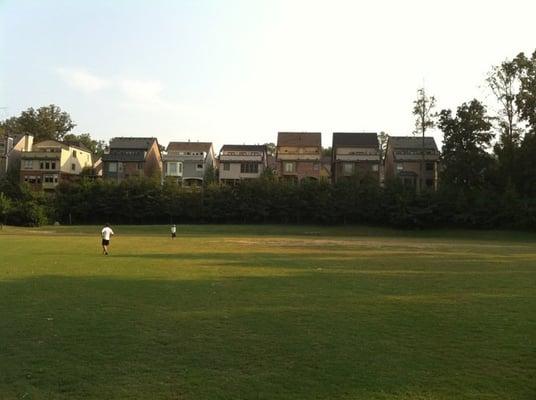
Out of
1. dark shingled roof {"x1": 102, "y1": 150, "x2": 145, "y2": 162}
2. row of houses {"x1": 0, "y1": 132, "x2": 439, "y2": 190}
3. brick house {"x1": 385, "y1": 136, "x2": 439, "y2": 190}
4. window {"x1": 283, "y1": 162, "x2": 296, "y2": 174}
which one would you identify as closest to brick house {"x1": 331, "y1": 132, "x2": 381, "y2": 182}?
row of houses {"x1": 0, "y1": 132, "x2": 439, "y2": 190}

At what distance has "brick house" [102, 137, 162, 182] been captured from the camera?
98062mm

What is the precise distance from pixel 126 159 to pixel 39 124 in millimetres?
36320

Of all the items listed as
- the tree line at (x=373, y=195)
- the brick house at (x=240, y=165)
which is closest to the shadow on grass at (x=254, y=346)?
the tree line at (x=373, y=195)

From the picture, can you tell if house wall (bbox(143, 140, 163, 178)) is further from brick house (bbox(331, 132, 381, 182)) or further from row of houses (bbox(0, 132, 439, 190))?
brick house (bbox(331, 132, 381, 182))

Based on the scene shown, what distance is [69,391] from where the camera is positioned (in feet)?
22.7

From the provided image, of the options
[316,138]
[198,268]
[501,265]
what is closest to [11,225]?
[316,138]

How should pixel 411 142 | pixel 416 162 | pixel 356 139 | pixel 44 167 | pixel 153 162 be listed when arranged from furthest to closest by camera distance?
pixel 153 162 < pixel 356 139 < pixel 44 167 < pixel 411 142 < pixel 416 162

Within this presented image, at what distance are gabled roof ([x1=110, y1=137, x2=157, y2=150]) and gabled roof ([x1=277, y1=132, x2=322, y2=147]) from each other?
2394cm

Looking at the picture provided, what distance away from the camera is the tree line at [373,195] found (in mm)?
72188

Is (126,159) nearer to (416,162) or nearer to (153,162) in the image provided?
(153,162)

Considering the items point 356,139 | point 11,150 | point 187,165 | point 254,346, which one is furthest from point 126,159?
point 254,346

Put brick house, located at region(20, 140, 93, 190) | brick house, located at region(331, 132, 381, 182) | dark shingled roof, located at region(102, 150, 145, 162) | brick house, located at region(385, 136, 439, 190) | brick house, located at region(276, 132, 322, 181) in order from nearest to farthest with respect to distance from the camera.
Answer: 1. brick house, located at region(385, 136, 439, 190)
2. brick house, located at region(331, 132, 381, 182)
3. brick house, located at region(20, 140, 93, 190)
4. brick house, located at region(276, 132, 322, 181)
5. dark shingled roof, located at region(102, 150, 145, 162)

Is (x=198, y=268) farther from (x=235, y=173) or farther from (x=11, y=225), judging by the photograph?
(x=235, y=173)

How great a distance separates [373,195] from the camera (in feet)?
250
